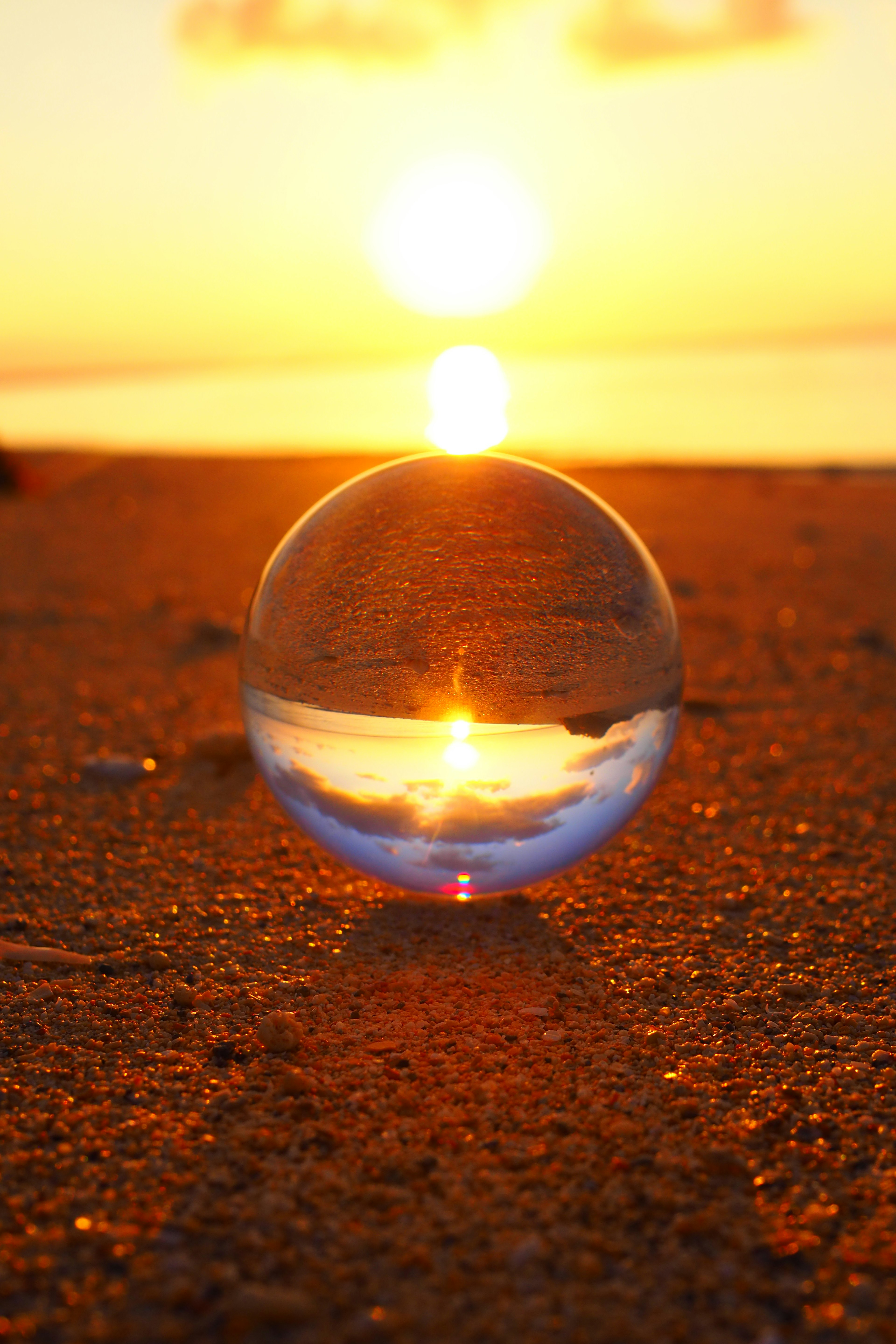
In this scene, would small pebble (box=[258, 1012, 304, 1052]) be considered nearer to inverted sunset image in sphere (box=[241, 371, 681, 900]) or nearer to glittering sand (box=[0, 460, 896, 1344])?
glittering sand (box=[0, 460, 896, 1344])

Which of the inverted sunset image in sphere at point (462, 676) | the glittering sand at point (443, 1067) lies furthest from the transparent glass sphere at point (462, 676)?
the glittering sand at point (443, 1067)

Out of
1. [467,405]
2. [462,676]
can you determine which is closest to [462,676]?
[462,676]

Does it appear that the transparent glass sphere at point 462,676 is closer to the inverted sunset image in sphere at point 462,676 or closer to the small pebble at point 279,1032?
the inverted sunset image in sphere at point 462,676

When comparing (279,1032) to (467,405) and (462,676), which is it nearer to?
(462,676)

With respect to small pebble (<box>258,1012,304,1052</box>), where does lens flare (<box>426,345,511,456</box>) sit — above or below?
above

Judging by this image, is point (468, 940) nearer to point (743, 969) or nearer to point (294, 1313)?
point (743, 969)

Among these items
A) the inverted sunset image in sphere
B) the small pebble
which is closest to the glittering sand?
the small pebble

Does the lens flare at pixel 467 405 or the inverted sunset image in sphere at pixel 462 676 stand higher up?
the lens flare at pixel 467 405
